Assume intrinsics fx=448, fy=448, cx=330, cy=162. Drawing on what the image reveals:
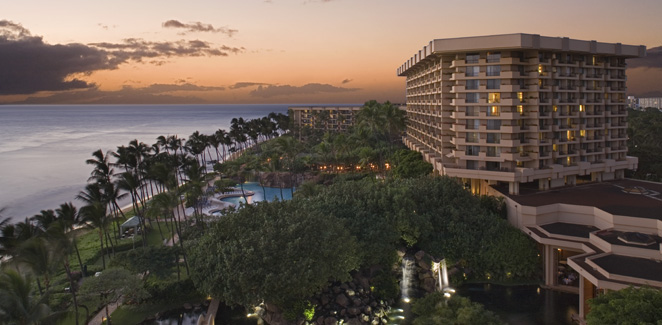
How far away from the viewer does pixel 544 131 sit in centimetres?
3797

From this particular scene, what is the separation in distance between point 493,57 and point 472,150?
26.2ft

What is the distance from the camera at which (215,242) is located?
2552cm

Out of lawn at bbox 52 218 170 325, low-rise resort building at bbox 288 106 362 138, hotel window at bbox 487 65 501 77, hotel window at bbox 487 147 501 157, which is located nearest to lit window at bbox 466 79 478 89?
hotel window at bbox 487 65 501 77

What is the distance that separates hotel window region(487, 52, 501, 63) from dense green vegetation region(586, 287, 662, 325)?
23.0 meters

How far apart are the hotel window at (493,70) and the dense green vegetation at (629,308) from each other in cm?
2250

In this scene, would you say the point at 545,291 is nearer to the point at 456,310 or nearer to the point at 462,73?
the point at 456,310

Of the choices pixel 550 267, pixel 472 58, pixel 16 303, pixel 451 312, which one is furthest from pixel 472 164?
pixel 16 303

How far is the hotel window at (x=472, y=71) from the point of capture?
38.2 meters

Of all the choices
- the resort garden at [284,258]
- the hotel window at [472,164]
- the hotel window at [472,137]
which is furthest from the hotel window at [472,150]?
the resort garden at [284,258]

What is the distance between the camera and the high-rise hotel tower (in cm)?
3706

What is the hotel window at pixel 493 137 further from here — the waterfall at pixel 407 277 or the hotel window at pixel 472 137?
the waterfall at pixel 407 277

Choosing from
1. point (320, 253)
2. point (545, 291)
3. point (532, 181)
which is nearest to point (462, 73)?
point (532, 181)

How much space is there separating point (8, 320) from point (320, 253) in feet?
45.2

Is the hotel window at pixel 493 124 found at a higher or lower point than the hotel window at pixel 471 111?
lower
